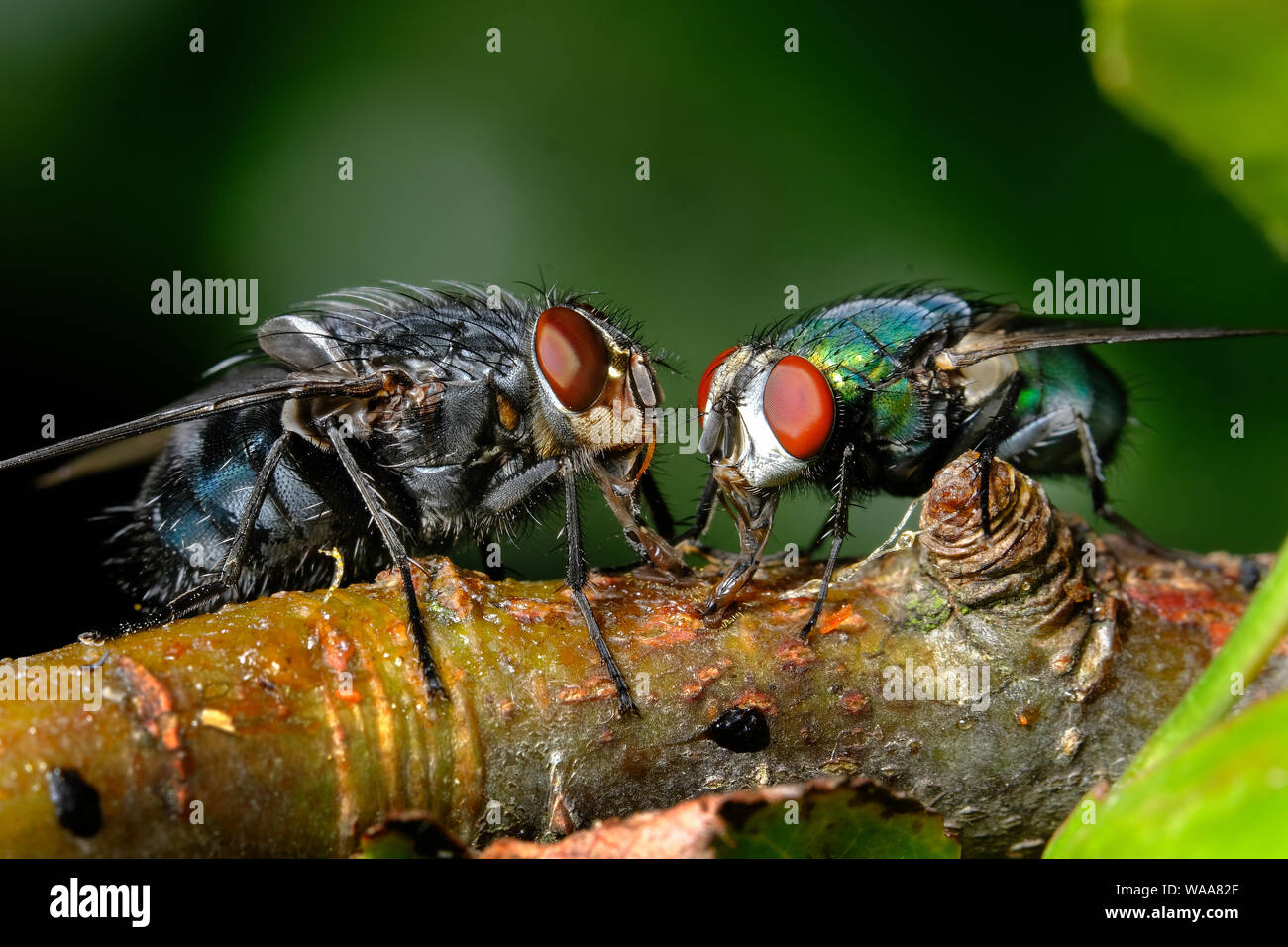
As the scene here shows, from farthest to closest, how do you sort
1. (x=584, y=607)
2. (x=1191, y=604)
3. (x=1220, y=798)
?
(x=1191, y=604) < (x=584, y=607) < (x=1220, y=798)

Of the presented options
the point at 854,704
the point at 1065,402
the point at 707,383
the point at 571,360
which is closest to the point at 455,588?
the point at 854,704

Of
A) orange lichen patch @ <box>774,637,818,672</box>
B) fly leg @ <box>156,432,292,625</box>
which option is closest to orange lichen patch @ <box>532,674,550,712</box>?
orange lichen patch @ <box>774,637,818,672</box>

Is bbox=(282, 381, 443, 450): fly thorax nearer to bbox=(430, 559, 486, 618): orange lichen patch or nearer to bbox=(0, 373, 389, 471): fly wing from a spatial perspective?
bbox=(0, 373, 389, 471): fly wing

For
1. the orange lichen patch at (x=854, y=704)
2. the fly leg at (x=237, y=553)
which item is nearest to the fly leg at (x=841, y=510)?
the orange lichen patch at (x=854, y=704)

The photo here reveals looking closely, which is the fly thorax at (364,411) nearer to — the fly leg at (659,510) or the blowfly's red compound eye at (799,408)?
the fly leg at (659,510)

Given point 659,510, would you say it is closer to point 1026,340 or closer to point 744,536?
point 744,536

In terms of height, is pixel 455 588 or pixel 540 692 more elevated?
pixel 455 588
